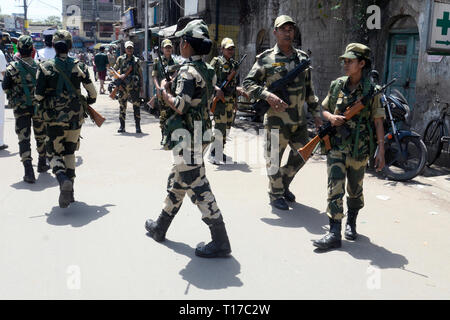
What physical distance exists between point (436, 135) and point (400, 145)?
1076 millimetres

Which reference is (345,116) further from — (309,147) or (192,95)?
(192,95)

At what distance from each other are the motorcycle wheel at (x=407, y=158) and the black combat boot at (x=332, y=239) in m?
2.57

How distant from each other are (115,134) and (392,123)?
5.72 meters

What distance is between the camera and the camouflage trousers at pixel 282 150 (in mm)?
4609

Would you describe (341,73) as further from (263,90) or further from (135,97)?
(263,90)

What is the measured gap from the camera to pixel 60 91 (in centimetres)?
452

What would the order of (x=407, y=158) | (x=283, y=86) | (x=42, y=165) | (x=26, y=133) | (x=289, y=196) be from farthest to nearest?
(x=42, y=165) < (x=407, y=158) < (x=26, y=133) < (x=289, y=196) < (x=283, y=86)

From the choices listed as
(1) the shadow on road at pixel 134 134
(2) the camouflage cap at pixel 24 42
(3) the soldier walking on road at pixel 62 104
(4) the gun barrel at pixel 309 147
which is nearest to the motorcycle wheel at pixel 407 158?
(4) the gun barrel at pixel 309 147

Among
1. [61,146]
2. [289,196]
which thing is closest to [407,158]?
[289,196]

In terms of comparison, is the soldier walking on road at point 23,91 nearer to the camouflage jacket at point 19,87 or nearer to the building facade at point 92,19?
the camouflage jacket at point 19,87
